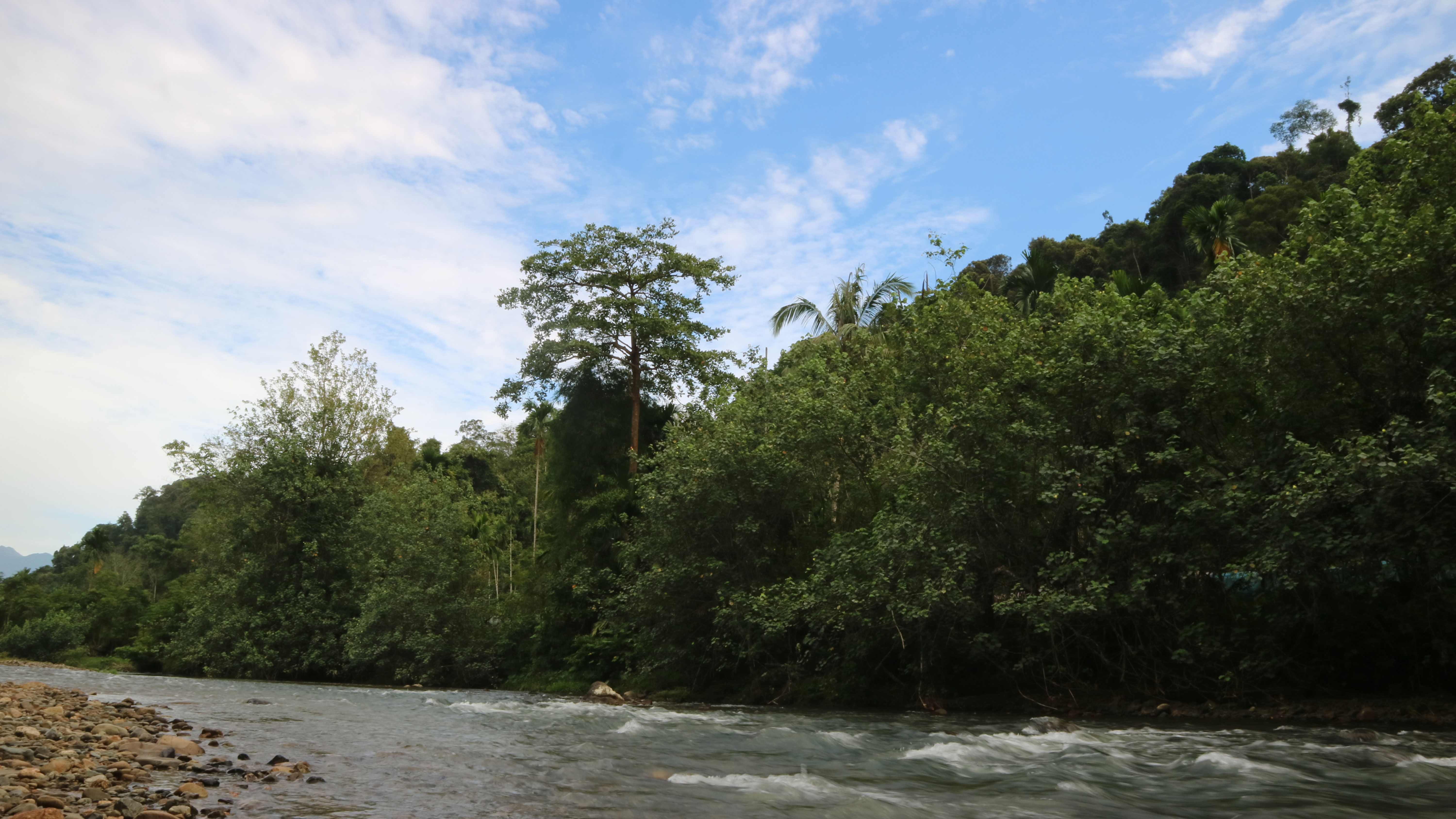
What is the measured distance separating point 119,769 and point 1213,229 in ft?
117

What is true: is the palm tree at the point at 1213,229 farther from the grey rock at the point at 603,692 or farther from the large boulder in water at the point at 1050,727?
the grey rock at the point at 603,692

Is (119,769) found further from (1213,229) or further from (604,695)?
(1213,229)

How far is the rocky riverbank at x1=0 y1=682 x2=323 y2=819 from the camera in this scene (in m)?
6.87

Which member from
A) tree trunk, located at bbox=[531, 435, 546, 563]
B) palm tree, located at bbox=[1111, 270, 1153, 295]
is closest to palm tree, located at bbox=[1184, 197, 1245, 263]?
palm tree, located at bbox=[1111, 270, 1153, 295]

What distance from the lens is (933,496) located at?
61.0ft

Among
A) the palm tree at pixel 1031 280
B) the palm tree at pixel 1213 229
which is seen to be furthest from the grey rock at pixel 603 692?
the palm tree at pixel 1213 229

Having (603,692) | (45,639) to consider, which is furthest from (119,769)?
(45,639)

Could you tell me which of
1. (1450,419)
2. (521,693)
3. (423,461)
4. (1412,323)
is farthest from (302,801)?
(423,461)

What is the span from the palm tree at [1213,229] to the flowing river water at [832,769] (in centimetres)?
2280

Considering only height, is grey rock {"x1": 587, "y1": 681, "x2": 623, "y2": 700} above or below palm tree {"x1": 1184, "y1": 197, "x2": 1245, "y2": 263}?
below

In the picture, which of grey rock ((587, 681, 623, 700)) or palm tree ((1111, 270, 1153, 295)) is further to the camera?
palm tree ((1111, 270, 1153, 295))

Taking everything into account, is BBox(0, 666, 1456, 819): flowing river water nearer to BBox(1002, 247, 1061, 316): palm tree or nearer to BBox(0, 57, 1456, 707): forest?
BBox(0, 57, 1456, 707): forest

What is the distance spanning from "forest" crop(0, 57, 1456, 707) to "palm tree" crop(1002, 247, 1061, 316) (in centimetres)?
31

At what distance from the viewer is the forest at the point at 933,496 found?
536 inches
